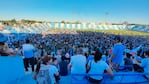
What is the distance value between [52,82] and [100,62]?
1.12 metres

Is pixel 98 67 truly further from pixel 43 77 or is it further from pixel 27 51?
pixel 27 51

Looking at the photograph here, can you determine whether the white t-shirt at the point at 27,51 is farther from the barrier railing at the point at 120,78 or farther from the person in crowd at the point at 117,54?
the barrier railing at the point at 120,78

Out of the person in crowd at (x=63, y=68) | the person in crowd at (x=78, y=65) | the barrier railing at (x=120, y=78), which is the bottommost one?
the person in crowd at (x=63, y=68)

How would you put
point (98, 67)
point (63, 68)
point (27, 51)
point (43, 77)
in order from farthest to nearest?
point (27, 51)
point (63, 68)
point (98, 67)
point (43, 77)

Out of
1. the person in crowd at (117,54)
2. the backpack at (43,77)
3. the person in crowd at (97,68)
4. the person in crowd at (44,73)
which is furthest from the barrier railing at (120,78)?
the person in crowd at (117,54)

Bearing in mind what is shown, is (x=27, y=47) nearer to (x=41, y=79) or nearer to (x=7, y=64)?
(x=7, y=64)

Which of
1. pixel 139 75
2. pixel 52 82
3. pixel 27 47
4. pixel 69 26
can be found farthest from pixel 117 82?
pixel 69 26

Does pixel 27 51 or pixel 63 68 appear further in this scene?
pixel 27 51

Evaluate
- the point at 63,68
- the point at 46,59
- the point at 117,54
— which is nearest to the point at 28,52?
the point at 63,68

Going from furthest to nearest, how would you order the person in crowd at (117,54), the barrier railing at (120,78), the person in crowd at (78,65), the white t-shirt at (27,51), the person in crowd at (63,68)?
1. the white t-shirt at (27,51)
2. the person in crowd at (63,68)
3. the person in crowd at (117,54)
4. the person in crowd at (78,65)
5. the barrier railing at (120,78)

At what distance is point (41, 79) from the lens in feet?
19.9

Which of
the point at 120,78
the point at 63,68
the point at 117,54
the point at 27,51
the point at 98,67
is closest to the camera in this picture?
the point at 98,67

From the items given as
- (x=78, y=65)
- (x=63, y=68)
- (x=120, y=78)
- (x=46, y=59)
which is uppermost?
(x=46, y=59)

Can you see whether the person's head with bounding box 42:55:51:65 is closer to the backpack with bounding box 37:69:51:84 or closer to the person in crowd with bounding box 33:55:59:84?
the person in crowd with bounding box 33:55:59:84
